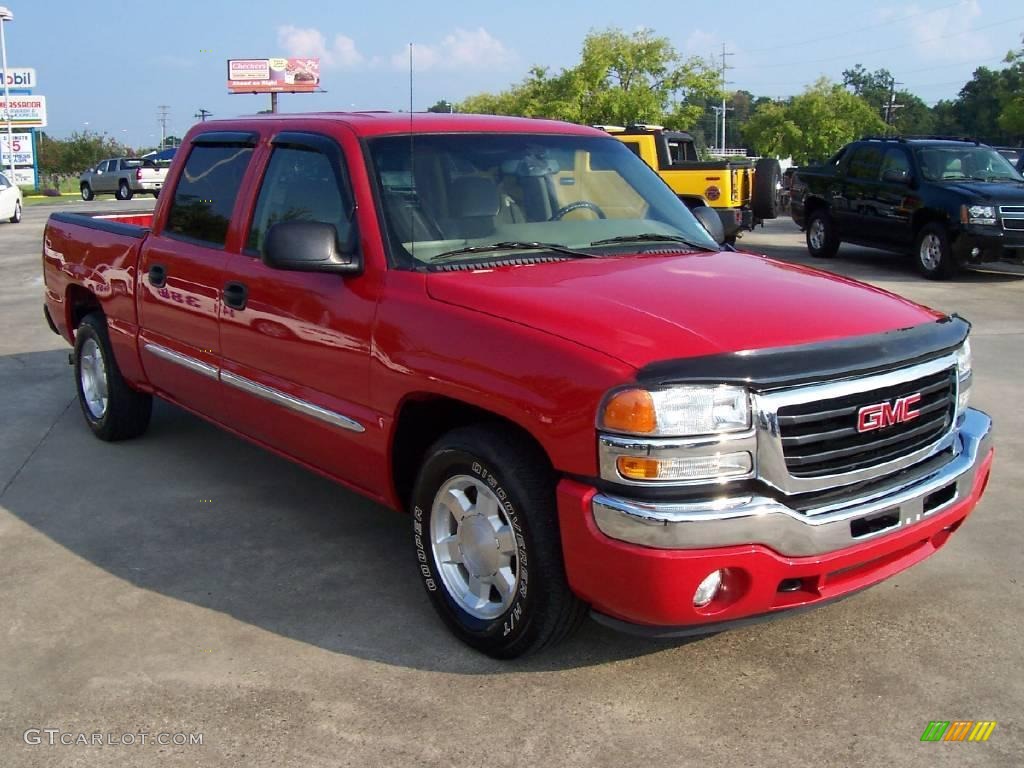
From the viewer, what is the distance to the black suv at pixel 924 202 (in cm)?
1342

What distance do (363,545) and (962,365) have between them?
2.57 metres

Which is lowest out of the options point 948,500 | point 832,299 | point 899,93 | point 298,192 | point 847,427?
point 948,500

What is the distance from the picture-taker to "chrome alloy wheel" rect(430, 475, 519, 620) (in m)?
3.53

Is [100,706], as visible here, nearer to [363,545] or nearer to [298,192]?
[363,545]

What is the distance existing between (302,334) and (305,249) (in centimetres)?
49

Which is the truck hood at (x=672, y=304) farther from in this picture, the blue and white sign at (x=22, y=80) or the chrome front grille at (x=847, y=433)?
the blue and white sign at (x=22, y=80)

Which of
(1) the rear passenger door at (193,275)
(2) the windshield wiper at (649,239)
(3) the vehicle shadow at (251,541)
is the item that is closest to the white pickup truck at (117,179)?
(3) the vehicle shadow at (251,541)

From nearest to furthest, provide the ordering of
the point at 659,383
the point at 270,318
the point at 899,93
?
the point at 659,383 < the point at 270,318 < the point at 899,93

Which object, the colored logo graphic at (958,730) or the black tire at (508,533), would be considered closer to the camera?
the colored logo graphic at (958,730)

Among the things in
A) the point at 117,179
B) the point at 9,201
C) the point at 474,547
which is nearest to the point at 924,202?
the point at 474,547

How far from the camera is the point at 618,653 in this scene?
12.1 feet

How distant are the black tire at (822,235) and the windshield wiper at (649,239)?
41.8 ft

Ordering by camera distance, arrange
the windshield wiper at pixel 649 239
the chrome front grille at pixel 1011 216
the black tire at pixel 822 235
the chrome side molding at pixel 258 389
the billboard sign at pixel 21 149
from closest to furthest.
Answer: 1. the chrome side molding at pixel 258 389
2. the windshield wiper at pixel 649 239
3. the chrome front grille at pixel 1011 216
4. the black tire at pixel 822 235
5. the billboard sign at pixel 21 149

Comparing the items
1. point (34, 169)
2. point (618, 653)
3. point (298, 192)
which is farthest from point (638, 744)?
point (34, 169)
